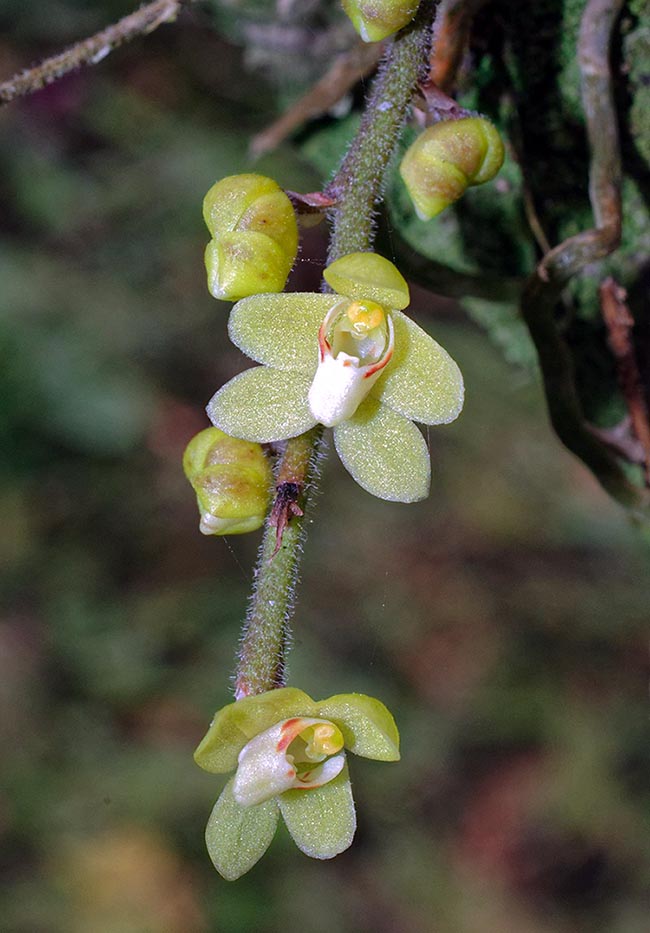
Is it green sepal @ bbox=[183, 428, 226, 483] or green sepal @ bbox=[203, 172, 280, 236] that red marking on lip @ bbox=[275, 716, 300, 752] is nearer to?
green sepal @ bbox=[183, 428, 226, 483]

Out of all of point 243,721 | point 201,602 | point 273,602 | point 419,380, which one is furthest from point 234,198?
point 201,602

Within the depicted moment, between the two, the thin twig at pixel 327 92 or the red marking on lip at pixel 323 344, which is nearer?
the red marking on lip at pixel 323 344

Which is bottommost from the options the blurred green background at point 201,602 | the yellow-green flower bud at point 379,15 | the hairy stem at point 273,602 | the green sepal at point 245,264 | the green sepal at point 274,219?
the blurred green background at point 201,602

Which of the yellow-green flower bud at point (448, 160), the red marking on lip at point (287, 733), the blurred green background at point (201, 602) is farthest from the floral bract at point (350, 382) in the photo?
the blurred green background at point (201, 602)

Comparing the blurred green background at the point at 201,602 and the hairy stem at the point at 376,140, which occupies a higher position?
the hairy stem at the point at 376,140

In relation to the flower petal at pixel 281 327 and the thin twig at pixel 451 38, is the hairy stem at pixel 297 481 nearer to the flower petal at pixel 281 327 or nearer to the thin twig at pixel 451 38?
the flower petal at pixel 281 327

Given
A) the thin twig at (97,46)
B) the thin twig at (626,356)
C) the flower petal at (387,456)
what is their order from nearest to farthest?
the flower petal at (387,456) → the thin twig at (97,46) → the thin twig at (626,356)

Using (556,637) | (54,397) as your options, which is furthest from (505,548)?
(54,397)
